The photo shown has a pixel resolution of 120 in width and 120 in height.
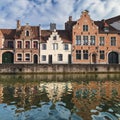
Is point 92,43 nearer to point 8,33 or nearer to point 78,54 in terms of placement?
point 78,54

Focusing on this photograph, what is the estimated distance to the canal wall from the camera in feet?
192

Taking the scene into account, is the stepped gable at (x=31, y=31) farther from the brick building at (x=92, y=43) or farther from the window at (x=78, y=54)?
the window at (x=78, y=54)

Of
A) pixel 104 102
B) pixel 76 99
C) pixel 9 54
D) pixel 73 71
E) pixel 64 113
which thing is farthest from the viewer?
pixel 9 54

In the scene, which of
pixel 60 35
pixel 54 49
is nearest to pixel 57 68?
pixel 54 49

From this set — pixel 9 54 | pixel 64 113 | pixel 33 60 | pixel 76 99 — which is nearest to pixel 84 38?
pixel 33 60

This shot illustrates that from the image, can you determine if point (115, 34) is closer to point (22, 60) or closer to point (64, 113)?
point (22, 60)

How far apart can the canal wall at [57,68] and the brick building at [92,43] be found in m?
6.26

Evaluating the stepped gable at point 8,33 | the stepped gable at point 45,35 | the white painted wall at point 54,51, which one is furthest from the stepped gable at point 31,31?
the white painted wall at point 54,51

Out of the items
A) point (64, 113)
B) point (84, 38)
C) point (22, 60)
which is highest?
point (84, 38)

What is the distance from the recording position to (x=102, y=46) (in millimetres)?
68812

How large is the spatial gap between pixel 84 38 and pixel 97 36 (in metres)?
3.01

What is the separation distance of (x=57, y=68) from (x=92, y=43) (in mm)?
12969

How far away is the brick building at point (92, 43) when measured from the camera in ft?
222

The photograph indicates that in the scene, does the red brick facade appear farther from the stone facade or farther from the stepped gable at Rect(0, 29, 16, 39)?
the stepped gable at Rect(0, 29, 16, 39)
